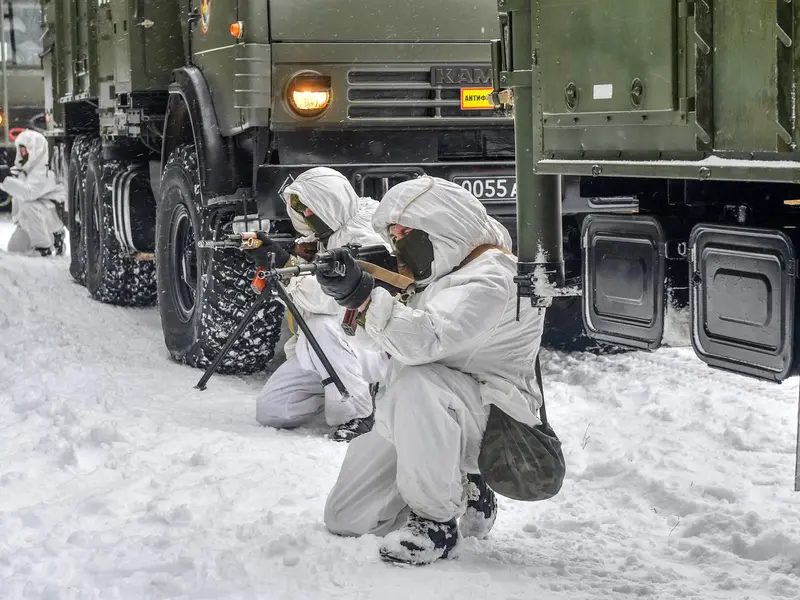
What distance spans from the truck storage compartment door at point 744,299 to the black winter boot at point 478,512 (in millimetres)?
912

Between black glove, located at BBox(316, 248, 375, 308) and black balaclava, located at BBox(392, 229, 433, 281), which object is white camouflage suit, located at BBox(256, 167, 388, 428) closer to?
black balaclava, located at BBox(392, 229, 433, 281)

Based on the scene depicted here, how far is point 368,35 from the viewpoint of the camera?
641 centimetres

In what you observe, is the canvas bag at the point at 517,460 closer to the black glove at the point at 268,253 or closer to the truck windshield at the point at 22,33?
the black glove at the point at 268,253

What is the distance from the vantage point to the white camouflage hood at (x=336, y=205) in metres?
5.84

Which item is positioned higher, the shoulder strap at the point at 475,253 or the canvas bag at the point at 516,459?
the shoulder strap at the point at 475,253

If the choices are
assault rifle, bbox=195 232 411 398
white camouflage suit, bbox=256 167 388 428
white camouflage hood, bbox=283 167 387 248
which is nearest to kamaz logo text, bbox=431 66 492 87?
white camouflage suit, bbox=256 167 388 428

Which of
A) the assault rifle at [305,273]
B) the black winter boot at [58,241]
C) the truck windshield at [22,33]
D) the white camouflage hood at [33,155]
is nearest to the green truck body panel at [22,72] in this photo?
the truck windshield at [22,33]

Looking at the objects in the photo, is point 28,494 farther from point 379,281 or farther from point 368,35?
point 368,35

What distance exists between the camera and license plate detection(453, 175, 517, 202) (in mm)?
6621

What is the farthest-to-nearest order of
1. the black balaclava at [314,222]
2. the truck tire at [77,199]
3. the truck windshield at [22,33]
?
1. the truck windshield at [22,33]
2. the truck tire at [77,199]
3. the black balaclava at [314,222]

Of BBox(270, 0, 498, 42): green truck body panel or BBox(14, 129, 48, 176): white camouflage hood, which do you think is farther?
BBox(14, 129, 48, 176): white camouflage hood

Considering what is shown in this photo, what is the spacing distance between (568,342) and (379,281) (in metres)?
3.85

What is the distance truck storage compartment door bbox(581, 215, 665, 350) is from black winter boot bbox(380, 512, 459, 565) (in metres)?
0.77

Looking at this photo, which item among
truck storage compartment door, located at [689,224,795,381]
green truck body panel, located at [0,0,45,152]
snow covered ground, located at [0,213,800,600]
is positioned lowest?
snow covered ground, located at [0,213,800,600]
